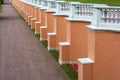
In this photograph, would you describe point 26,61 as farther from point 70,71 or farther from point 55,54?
point 70,71

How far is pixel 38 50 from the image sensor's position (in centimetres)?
1688

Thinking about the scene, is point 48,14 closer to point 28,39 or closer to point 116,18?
point 28,39

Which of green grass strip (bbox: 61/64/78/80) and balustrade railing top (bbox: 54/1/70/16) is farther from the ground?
balustrade railing top (bbox: 54/1/70/16)

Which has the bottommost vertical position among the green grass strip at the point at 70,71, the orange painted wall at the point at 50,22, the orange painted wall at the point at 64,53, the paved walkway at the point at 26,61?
the paved walkway at the point at 26,61

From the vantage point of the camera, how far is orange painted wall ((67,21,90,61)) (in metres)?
12.7

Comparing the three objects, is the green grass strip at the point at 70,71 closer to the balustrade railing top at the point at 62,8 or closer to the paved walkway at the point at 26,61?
the paved walkway at the point at 26,61

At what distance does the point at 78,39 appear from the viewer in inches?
510

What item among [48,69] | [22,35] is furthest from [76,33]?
[22,35]

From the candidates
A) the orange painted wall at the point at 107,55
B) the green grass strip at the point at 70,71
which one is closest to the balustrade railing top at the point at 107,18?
the orange painted wall at the point at 107,55

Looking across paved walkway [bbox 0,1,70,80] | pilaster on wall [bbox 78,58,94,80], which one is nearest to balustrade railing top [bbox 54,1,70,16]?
paved walkway [bbox 0,1,70,80]

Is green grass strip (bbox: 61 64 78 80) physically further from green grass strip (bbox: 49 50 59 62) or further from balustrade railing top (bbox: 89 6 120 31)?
balustrade railing top (bbox: 89 6 120 31)

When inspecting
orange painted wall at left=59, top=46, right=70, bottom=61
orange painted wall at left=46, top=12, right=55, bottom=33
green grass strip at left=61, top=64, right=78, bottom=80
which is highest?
orange painted wall at left=46, top=12, right=55, bottom=33

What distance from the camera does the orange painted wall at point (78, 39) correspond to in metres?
12.7

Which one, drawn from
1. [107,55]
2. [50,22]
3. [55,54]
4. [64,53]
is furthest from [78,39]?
[50,22]
